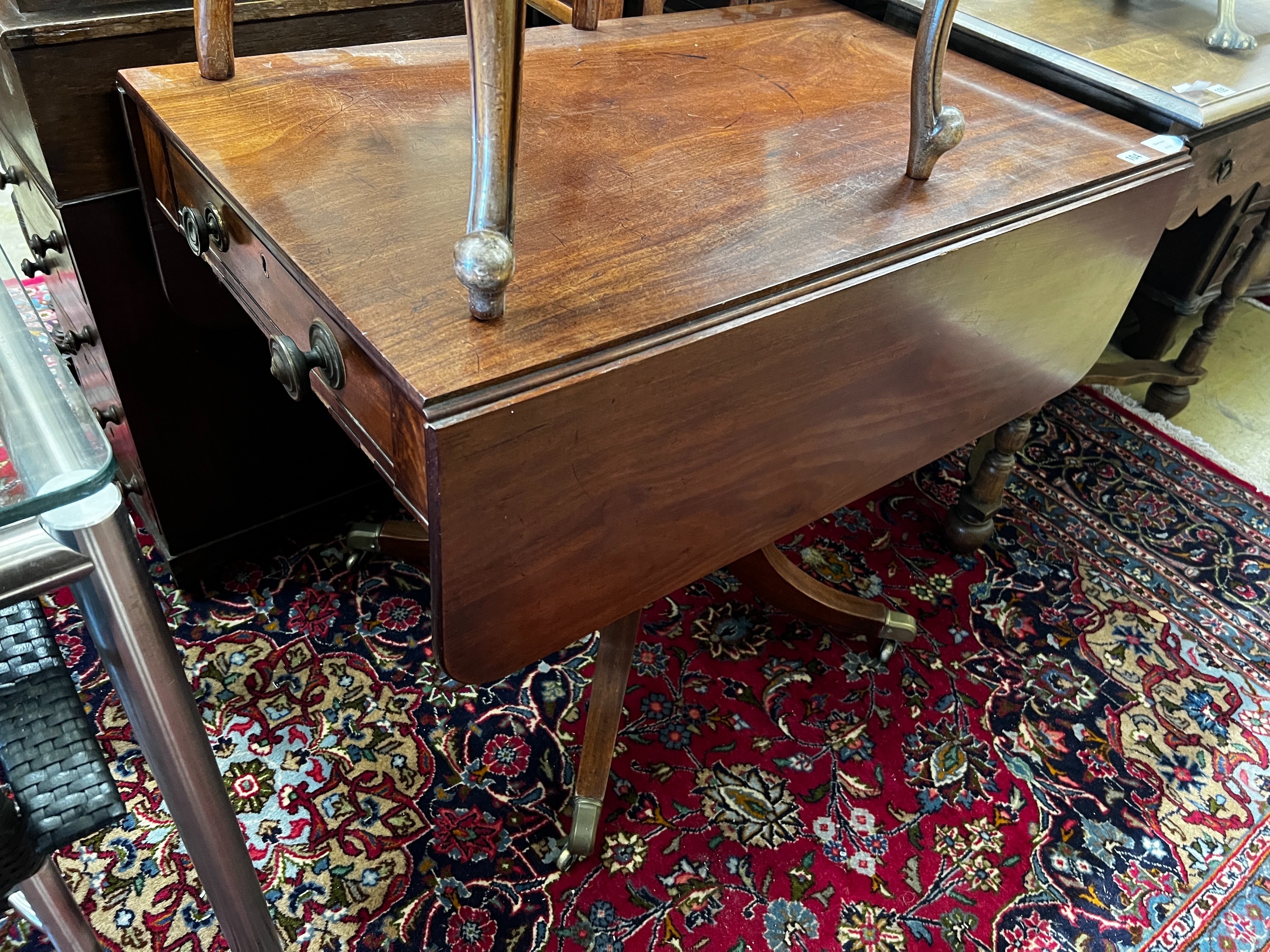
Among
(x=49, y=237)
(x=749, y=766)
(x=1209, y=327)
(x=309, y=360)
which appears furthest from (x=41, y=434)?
(x=1209, y=327)

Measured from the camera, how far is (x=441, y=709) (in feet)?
4.32

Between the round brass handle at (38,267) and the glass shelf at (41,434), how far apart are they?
1.89 feet

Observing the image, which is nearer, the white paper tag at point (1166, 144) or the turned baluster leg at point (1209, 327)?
the white paper tag at point (1166, 144)

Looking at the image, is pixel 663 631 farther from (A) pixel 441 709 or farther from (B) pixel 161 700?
(B) pixel 161 700

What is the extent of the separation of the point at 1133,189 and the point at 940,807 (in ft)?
2.67

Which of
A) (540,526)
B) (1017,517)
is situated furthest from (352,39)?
(1017,517)

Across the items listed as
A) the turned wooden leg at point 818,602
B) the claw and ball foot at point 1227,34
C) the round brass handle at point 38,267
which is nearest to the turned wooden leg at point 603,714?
the turned wooden leg at point 818,602

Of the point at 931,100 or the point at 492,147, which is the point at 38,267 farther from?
the point at 931,100

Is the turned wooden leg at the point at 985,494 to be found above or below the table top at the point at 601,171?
below

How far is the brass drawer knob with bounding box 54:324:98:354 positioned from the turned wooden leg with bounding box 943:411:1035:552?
4.41ft

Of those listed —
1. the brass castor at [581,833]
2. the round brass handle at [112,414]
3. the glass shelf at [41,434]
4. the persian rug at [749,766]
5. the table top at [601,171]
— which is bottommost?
the persian rug at [749,766]

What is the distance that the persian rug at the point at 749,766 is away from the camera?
1112 mm

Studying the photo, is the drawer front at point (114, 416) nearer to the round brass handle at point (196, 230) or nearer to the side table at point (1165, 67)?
the round brass handle at point (196, 230)

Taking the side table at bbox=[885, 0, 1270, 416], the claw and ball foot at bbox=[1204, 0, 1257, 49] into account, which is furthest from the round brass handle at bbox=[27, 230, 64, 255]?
the claw and ball foot at bbox=[1204, 0, 1257, 49]
